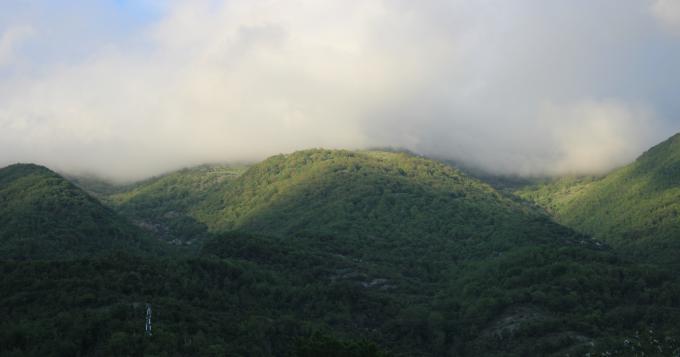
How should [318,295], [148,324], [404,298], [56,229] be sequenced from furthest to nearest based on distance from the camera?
[56,229] → [404,298] → [318,295] → [148,324]

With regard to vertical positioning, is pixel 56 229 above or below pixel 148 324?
above

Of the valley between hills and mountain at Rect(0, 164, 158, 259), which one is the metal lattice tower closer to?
the valley between hills

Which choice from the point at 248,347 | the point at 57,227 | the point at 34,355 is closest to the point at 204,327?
the point at 248,347

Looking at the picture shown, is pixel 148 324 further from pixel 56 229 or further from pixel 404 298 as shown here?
pixel 56 229

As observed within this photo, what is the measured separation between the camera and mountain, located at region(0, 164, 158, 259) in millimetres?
164375

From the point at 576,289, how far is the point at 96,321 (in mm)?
87637

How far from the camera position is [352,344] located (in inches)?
3255

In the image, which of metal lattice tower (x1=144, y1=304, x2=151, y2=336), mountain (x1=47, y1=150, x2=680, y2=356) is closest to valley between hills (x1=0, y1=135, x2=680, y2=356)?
mountain (x1=47, y1=150, x2=680, y2=356)

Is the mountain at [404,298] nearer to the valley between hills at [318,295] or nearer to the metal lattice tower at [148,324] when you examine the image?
the valley between hills at [318,295]

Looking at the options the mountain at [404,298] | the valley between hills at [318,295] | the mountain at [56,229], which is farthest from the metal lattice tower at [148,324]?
the mountain at [56,229]

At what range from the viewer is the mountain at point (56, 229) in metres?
164

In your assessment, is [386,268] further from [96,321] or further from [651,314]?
[96,321]

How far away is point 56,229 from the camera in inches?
6988

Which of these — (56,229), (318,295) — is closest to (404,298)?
(318,295)
